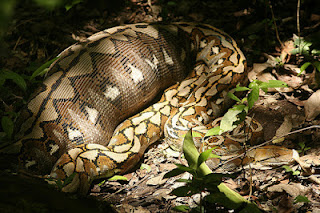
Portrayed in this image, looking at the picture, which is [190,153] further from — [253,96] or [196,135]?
[196,135]

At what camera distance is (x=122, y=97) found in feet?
17.8

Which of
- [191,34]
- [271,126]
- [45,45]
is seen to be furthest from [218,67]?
[45,45]

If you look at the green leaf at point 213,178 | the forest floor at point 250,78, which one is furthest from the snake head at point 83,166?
the green leaf at point 213,178

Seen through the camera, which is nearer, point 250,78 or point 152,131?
point 152,131

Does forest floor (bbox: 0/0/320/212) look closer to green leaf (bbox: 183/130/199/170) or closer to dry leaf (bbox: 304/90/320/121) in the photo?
dry leaf (bbox: 304/90/320/121)

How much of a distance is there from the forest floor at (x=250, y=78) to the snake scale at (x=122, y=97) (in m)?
0.37

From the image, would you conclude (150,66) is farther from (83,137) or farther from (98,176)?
(98,176)

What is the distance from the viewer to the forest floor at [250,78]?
3.02 m

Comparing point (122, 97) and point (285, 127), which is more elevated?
point (122, 97)

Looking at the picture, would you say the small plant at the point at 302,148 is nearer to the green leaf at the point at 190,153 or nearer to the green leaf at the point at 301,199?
the green leaf at the point at 301,199

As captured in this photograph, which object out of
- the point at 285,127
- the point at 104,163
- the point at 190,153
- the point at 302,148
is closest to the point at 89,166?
the point at 104,163

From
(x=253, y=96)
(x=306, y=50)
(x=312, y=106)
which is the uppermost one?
(x=253, y=96)

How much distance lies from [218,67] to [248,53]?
108cm

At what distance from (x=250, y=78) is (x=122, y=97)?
104 inches
